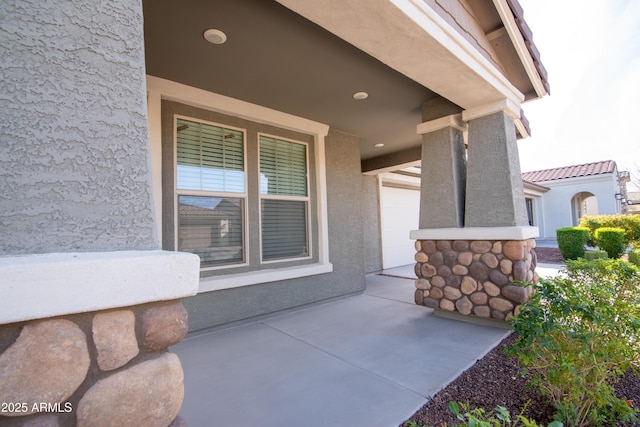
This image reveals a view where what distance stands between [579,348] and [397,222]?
719cm

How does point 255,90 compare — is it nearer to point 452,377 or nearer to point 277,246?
point 277,246

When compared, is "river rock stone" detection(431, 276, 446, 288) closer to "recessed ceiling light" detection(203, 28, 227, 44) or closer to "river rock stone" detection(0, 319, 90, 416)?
"recessed ceiling light" detection(203, 28, 227, 44)

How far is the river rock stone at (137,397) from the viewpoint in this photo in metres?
0.84

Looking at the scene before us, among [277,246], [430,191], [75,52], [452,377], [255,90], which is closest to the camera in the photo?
[75,52]

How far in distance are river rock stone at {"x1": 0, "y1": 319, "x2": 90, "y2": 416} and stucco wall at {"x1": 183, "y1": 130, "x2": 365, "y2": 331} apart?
3202 mm

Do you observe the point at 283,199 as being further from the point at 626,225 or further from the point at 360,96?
the point at 626,225

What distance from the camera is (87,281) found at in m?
0.84

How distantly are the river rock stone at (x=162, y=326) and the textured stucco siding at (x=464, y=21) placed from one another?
129 inches

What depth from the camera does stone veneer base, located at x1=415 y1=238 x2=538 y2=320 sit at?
3.68m

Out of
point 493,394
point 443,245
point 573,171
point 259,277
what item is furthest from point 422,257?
point 573,171

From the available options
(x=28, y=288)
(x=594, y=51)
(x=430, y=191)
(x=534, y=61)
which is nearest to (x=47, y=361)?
(x=28, y=288)

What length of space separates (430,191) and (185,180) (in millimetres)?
3547

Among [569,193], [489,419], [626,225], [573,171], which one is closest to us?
[489,419]

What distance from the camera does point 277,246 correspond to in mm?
4777
